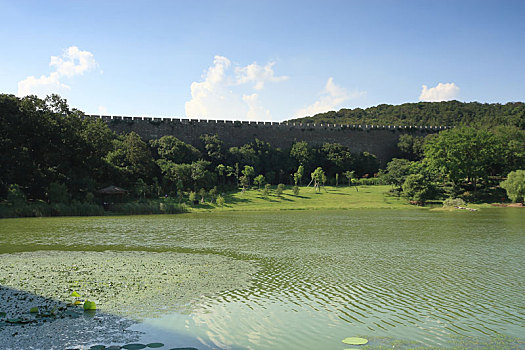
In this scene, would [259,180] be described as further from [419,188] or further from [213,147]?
[419,188]

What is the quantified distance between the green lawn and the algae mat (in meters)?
17.4

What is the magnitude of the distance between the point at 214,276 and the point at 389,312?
3.80 meters

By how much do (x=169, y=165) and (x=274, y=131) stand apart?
15927mm

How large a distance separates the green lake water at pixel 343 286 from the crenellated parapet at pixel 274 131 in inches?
992

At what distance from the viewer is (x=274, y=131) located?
4691 cm

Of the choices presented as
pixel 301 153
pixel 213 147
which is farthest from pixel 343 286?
pixel 301 153

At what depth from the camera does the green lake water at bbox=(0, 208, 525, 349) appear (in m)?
5.63

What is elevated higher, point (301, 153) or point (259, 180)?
point (301, 153)

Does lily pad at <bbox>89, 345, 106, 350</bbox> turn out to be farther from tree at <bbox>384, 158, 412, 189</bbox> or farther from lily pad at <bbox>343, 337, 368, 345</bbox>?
tree at <bbox>384, 158, 412, 189</bbox>

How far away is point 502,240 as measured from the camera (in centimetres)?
1395

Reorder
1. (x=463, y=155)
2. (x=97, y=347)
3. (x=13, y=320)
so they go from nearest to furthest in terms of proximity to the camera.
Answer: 1. (x=97, y=347)
2. (x=13, y=320)
3. (x=463, y=155)

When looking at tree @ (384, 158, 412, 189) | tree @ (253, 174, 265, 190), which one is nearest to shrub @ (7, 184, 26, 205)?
tree @ (253, 174, 265, 190)

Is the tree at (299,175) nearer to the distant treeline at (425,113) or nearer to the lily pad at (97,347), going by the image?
the distant treeline at (425,113)

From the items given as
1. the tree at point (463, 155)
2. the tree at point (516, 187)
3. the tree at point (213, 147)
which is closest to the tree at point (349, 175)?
the tree at point (463, 155)
